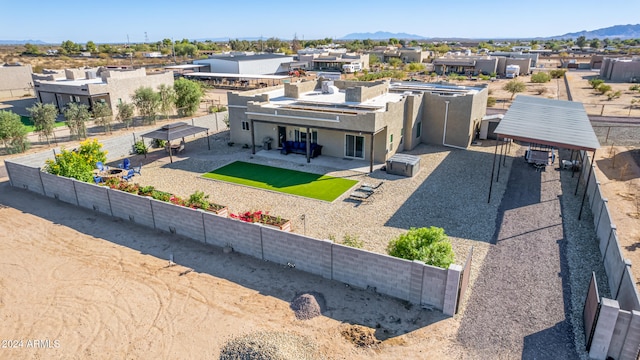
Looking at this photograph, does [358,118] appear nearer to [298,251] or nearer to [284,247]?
[284,247]

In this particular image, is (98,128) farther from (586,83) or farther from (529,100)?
(586,83)

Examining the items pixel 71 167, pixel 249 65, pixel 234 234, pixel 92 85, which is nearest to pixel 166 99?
pixel 92 85

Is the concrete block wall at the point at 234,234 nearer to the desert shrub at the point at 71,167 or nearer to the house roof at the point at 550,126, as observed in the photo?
the desert shrub at the point at 71,167

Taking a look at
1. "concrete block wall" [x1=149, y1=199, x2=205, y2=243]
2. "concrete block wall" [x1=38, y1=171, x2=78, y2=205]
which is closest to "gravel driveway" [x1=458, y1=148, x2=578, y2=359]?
"concrete block wall" [x1=149, y1=199, x2=205, y2=243]

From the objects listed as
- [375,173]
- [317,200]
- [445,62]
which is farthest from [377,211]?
[445,62]

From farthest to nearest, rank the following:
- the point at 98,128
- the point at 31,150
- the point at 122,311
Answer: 1. the point at 98,128
2. the point at 31,150
3. the point at 122,311

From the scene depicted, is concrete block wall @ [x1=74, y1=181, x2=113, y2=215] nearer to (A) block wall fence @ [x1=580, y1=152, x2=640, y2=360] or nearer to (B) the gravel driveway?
(B) the gravel driveway
